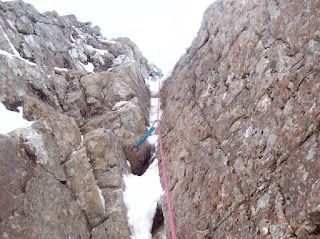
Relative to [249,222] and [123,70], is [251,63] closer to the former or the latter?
[249,222]

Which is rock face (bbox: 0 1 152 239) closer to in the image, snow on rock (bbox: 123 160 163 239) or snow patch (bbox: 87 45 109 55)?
snow on rock (bbox: 123 160 163 239)

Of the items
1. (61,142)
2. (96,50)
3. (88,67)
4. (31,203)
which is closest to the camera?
(31,203)

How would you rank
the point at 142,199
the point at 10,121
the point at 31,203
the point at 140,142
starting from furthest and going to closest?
the point at 140,142
the point at 142,199
the point at 10,121
the point at 31,203

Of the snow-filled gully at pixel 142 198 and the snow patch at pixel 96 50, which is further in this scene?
the snow patch at pixel 96 50

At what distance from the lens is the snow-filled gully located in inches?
535

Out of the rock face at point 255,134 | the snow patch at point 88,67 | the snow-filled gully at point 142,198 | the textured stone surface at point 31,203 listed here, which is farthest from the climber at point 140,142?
the snow patch at point 88,67

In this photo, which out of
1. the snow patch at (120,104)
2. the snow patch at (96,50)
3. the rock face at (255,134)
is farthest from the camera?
the snow patch at (96,50)

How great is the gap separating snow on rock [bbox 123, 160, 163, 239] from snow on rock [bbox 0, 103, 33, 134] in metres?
4.79

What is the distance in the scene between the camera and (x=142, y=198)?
14750 mm

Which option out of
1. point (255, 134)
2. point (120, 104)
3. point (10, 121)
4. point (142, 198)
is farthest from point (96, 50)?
point (255, 134)

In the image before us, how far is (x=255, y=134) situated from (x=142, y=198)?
628cm

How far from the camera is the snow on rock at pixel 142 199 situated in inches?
535

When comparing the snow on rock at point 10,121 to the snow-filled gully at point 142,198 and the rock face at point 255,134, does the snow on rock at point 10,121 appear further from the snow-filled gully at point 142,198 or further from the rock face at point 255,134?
the rock face at point 255,134

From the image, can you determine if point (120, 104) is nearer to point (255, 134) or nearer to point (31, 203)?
point (31, 203)
